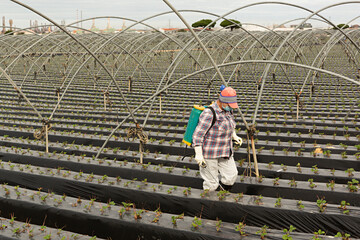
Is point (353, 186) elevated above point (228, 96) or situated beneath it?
situated beneath

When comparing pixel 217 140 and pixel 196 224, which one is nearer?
pixel 196 224

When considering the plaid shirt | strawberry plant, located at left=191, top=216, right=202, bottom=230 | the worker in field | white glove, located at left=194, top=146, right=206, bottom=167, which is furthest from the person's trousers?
strawberry plant, located at left=191, top=216, right=202, bottom=230

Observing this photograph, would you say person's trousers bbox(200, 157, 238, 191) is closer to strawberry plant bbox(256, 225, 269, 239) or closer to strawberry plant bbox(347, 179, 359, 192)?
strawberry plant bbox(256, 225, 269, 239)

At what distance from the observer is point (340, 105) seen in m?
10.8

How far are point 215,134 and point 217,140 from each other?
10 cm

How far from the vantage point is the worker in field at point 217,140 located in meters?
4.69

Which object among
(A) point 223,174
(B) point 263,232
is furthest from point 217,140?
(B) point 263,232

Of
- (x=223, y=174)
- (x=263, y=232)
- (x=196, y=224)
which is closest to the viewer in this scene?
(x=263, y=232)

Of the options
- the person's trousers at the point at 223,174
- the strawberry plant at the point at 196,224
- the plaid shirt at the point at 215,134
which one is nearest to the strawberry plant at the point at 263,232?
the strawberry plant at the point at 196,224

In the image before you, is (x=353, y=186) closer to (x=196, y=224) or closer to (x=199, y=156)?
(x=199, y=156)

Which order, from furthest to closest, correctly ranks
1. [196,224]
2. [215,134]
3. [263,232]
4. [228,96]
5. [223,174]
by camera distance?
[223,174] < [215,134] < [228,96] < [196,224] < [263,232]

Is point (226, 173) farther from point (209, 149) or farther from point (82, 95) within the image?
point (82, 95)

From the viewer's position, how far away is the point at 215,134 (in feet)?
15.9

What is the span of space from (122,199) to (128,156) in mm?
1696
